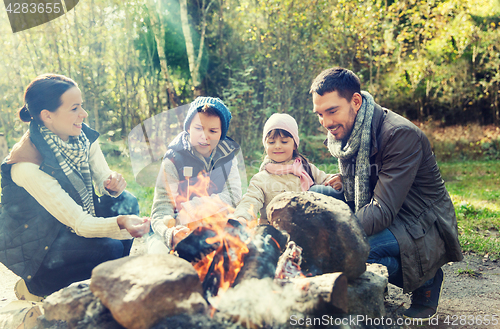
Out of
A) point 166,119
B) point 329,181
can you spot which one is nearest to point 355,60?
point 166,119

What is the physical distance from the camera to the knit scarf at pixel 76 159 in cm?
262

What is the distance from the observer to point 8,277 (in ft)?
11.4

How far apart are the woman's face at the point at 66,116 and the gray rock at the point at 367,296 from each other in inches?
95.7

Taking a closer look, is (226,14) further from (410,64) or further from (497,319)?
(497,319)

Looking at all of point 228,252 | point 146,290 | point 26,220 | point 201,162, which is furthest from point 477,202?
point 26,220

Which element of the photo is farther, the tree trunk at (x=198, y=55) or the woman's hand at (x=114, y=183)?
the tree trunk at (x=198, y=55)

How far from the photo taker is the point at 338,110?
2.77 metres

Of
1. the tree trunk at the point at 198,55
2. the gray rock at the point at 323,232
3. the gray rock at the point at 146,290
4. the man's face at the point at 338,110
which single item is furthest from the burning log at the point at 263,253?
the tree trunk at the point at 198,55

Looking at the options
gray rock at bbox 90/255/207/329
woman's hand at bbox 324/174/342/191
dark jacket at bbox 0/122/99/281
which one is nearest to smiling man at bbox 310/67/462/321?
woman's hand at bbox 324/174/342/191

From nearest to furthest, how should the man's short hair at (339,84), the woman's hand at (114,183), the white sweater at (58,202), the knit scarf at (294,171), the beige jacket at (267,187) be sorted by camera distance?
the white sweater at (58,202) < the man's short hair at (339,84) < the woman's hand at (114,183) < the beige jacket at (267,187) < the knit scarf at (294,171)

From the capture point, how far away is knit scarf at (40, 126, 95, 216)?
2625 mm

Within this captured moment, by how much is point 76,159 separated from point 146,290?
5.66ft

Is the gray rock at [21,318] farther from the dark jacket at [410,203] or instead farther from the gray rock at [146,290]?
the dark jacket at [410,203]

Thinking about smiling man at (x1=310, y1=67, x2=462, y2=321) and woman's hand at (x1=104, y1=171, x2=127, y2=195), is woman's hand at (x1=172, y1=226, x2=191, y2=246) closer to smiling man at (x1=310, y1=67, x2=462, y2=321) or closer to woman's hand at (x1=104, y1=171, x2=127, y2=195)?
woman's hand at (x1=104, y1=171, x2=127, y2=195)
